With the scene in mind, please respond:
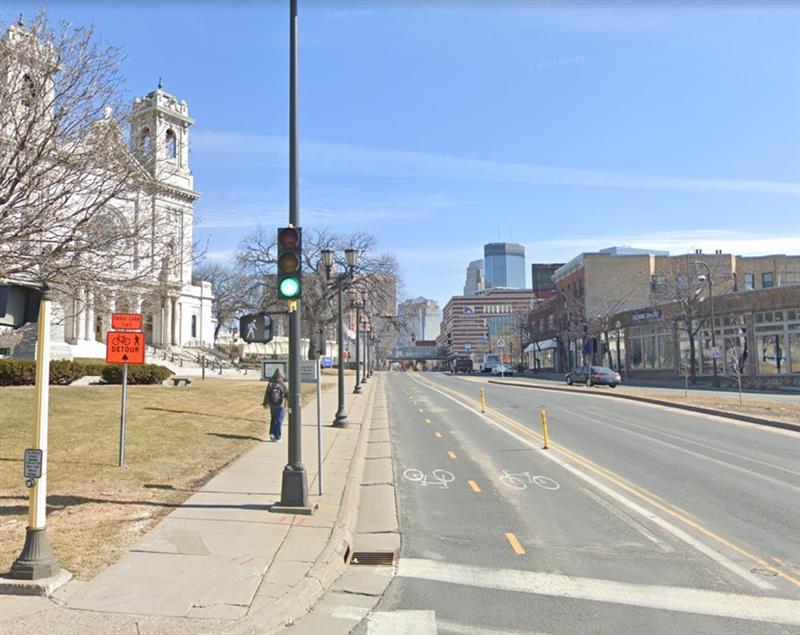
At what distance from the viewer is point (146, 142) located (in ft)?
43.7

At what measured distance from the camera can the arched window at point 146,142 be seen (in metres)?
12.8

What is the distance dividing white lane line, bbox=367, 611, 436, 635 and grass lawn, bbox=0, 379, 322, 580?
2.72 m

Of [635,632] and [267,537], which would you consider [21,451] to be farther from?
[635,632]

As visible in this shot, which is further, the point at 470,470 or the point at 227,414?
the point at 227,414

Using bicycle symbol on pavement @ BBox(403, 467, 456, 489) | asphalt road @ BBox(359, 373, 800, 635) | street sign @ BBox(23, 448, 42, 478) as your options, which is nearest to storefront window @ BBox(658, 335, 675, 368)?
asphalt road @ BBox(359, 373, 800, 635)

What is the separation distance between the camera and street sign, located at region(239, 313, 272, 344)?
9430 millimetres

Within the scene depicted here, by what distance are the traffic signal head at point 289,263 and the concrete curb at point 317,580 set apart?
9.87 ft

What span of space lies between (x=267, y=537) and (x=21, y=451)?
7035 mm

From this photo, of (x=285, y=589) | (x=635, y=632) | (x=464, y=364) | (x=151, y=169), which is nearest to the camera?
(x=635, y=632)

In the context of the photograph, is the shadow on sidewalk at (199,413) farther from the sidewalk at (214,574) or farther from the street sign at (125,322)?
the sidewalk at (214,574)

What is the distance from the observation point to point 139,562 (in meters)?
6.39

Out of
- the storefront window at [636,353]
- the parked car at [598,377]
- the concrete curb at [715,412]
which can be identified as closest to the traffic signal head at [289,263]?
the concrete curb at [715,412]

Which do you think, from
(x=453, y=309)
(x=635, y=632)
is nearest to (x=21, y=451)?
(x=635, y=632)

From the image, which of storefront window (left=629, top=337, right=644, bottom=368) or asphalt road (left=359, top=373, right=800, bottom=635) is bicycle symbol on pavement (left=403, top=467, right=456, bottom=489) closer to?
asphalt road (left=359, top=373, right=800, bottom=635)
